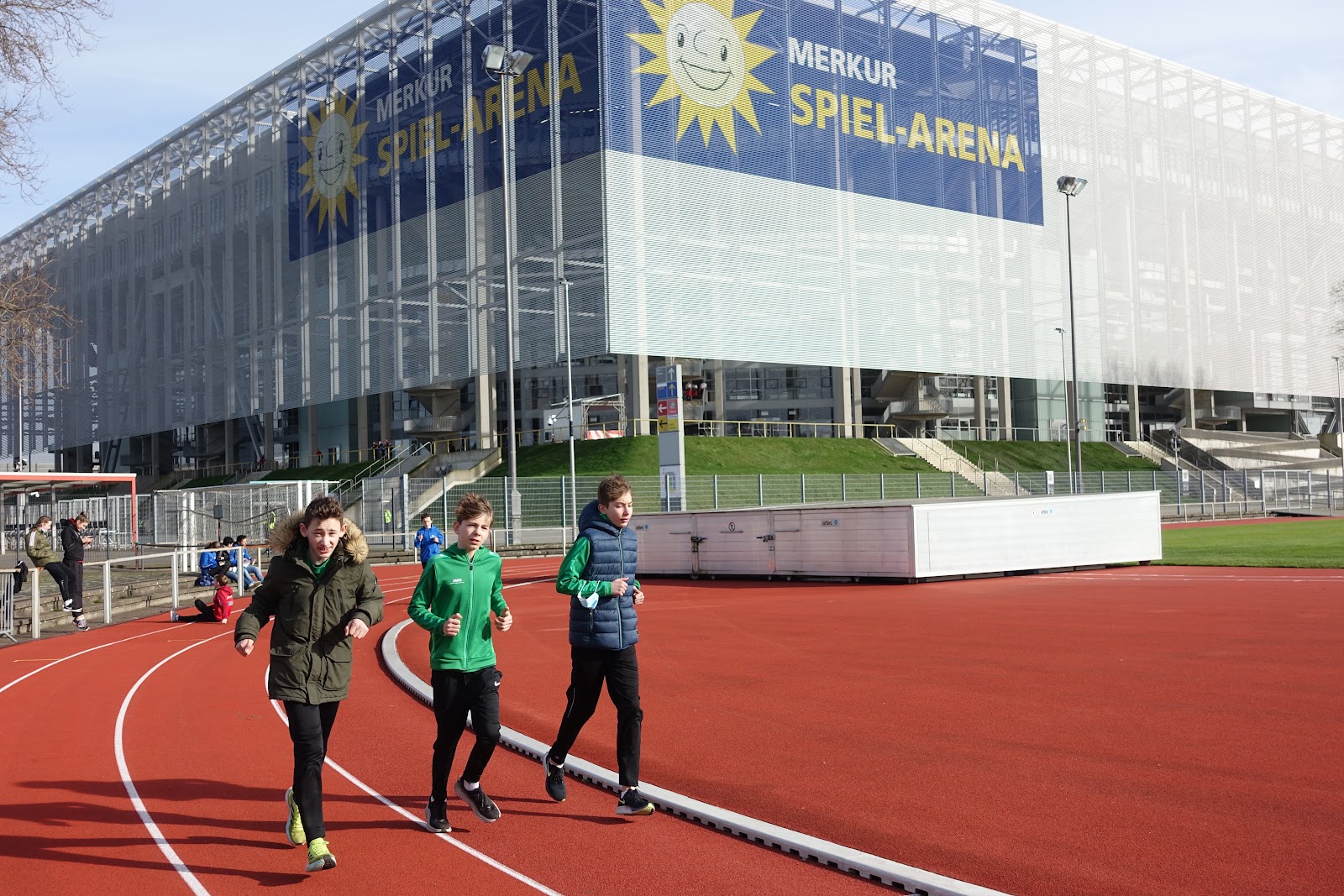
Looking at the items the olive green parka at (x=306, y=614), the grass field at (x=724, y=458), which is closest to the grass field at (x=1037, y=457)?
the grass field at (x=724, y=458)

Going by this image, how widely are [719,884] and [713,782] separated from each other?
1.84m

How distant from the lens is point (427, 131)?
59.8m

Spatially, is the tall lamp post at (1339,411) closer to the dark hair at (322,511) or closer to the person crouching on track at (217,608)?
the person crouching on track at (217,608)

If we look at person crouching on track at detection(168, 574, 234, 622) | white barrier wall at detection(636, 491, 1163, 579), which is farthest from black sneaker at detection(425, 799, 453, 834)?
white barrier wall at detection(636, 491, 1163, 579)

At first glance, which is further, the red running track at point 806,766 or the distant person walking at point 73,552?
the distant person walking at point 73,552

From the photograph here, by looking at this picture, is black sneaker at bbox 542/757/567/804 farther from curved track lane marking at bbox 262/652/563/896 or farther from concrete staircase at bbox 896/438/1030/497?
concrete staircase at bbox 896/438/1030/497

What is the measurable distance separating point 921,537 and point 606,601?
1616 cm

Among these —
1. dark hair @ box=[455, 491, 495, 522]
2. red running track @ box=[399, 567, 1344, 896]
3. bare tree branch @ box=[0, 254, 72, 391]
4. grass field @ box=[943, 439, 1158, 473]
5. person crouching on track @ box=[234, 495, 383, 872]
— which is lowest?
red running track @ box=[399, 567, 1344, 896]

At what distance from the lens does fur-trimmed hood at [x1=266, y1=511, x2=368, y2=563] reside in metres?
6.13

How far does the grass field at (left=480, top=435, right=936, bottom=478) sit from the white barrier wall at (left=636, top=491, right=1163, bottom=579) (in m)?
20.7

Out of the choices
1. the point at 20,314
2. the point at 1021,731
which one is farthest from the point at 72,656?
the point at 1021,731

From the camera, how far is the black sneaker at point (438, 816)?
6496 mm

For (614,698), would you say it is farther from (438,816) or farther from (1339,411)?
(1339,411)

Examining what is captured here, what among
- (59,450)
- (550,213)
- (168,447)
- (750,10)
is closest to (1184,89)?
(750,10)
